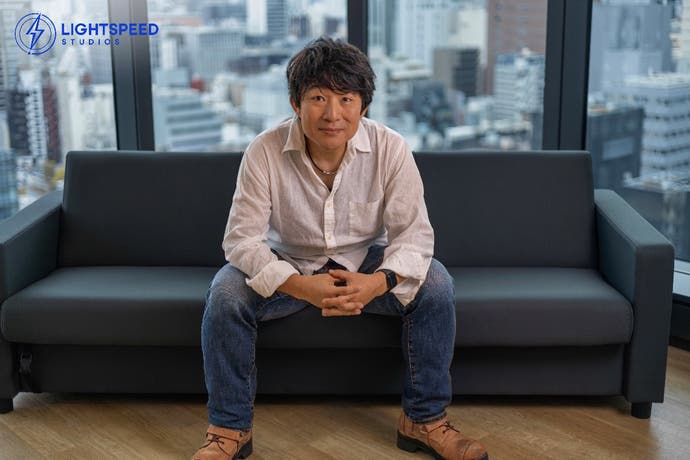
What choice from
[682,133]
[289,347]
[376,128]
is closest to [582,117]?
[682,133]

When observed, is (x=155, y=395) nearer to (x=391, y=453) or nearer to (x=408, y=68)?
(x=391, y=453)

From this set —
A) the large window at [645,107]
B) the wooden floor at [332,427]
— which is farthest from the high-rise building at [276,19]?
the wooden floor at [332,427]

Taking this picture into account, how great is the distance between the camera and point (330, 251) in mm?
2674

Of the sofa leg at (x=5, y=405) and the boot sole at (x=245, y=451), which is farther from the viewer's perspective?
the sofa leg at (x=5, y=405)

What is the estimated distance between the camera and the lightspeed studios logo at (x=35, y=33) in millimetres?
3752

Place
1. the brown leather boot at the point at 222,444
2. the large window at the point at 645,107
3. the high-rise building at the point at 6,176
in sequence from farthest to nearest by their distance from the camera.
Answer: the high-rise building at the point at 6,176 → the large window at the point at 645,107 → the brown leather boot at the point at 222,444

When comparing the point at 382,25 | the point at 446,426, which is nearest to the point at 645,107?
the point at 382,25

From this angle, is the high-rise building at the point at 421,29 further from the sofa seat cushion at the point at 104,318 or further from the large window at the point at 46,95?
the sofa seat cushion at the point at 104,318

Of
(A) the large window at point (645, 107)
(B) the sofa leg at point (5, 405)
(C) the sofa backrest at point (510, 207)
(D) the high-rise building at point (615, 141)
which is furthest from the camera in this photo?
(D) the high-rise building at point (615, 141)

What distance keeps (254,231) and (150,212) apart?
28.5 inches

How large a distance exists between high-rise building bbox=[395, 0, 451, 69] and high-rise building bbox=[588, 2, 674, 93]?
662 mm

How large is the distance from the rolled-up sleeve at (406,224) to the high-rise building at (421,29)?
1.45 meters

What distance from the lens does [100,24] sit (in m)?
3.76

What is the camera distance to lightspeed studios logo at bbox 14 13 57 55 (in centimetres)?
375
